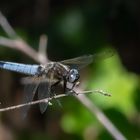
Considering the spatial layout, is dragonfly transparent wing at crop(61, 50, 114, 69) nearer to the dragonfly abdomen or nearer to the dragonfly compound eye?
the dragonfly compound eye

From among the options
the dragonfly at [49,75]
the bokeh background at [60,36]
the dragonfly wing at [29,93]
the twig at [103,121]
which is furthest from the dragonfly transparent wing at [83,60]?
the bokeh background at [60,36]

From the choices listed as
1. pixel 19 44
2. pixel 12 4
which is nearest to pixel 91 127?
pixel 19 44

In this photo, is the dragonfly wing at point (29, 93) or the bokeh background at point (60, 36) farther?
the bokeh background at point (60, 36)

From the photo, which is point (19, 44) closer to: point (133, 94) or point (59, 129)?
point (133, 94)

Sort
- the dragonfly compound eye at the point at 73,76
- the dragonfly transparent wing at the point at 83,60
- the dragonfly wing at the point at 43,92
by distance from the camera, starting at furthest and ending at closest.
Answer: the dragonfly transparent wing at the point at 83,60, the dragonfly compound eye at the point at 73,76, the dragonfly wing at the point at 43,92

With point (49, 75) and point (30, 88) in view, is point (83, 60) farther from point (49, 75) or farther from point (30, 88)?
point (30, 88)

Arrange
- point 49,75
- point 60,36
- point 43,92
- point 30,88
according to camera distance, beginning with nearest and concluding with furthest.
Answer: point 43,92
point 30,88
point 49,75
point 60,36

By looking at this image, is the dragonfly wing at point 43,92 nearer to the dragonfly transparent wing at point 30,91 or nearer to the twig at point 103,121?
the dragonfly transparent wing at point 30,91

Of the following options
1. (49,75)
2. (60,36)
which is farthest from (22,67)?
(60,36)

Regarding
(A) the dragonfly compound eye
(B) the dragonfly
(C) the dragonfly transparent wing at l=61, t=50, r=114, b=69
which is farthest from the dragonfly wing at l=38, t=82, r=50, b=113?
(C) the dragonfly transparent wing at l=61, t=50, r=114, b=69
